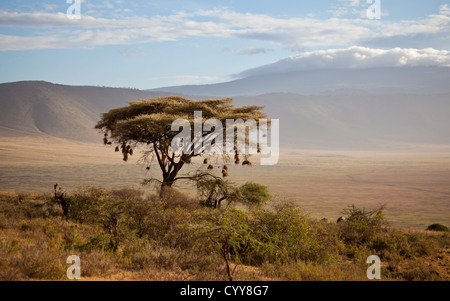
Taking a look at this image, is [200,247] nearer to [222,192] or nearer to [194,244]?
[194,244]

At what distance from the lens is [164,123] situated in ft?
59.6

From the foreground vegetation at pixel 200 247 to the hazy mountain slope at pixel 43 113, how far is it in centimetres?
13777

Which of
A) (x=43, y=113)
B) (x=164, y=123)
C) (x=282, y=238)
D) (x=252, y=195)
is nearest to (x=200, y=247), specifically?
(x=282, y=238)

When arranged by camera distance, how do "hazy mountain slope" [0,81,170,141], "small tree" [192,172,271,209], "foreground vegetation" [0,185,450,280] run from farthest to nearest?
"hazy mountain slope" [0,81,170,141]
"small tree" [192,172,271,209]
"foreground vegetation" [0,185,450,280]

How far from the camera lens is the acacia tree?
718 inches

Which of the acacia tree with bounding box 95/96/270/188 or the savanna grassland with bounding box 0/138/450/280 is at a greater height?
the acacia tree with bounding box 95/96/270/188

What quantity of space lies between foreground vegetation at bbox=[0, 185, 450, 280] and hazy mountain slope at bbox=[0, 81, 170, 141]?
13777cm

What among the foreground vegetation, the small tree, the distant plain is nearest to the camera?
the foreground vegetation

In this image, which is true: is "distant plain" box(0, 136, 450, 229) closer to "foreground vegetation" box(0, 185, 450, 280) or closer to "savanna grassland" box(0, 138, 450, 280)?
"savanna grassland" box(0, 138, 450, 280)

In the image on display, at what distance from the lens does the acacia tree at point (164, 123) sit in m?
18.2

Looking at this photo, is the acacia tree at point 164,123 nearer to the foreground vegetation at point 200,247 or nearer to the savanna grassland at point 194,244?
the savanna grassland at point 194,244

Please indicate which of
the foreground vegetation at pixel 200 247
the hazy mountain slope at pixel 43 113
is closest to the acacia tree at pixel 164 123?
the foreground vegetation at pixel 200 247

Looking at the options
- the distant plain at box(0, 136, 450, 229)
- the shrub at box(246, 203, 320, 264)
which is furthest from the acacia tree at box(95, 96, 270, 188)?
the distant plain at box(0, 136, 450, 229)
